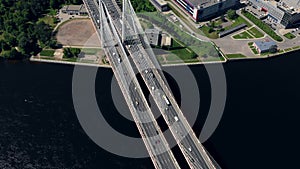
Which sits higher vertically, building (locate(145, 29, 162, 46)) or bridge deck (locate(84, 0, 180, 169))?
building (locate(145, 29, 162, 46))

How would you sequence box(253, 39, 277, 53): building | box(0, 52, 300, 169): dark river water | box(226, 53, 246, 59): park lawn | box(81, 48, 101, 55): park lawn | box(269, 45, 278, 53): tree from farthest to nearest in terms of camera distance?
box(269, 45, 278, 53): tree
box(253, 39, 277, 53): building
box(226, 53, 246, 59): park lawn
box(81, 48, 101, 55): park lawn
box(0, 52, 300, 169): dark river water

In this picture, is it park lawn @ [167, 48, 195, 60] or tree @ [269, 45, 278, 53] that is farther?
tree @ [269, 45, 278, 53]

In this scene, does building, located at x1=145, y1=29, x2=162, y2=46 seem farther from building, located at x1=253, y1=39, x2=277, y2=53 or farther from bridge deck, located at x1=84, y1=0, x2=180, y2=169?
building, located at x1=253, y1=39, x2=277, y2=53

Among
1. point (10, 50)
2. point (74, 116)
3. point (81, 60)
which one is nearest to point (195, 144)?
point (74, 116)

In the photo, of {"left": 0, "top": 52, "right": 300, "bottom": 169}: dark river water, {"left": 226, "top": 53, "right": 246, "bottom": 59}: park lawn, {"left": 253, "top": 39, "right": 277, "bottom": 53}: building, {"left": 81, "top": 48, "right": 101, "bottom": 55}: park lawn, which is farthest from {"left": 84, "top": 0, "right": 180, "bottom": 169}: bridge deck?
{"left": 253, "top": 39, "right": 277, "bottom": 53}: building

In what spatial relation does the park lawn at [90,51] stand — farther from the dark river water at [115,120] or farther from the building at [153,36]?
the building at [153,36]

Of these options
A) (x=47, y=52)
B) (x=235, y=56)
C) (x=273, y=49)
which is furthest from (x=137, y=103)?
(x=273, y=49)

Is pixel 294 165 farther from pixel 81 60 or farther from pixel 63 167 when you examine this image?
pixel 81 60

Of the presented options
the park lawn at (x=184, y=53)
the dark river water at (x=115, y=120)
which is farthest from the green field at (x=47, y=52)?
the park lawn at (x=184, y=53)
